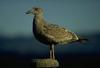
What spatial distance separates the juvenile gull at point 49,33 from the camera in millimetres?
10828

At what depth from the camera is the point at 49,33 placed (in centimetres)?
1123

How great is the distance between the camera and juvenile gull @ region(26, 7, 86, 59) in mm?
10828

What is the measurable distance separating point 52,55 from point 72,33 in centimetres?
87

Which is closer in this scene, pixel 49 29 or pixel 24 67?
pixel 49 29

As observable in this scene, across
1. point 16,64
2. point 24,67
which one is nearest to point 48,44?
point 24,67

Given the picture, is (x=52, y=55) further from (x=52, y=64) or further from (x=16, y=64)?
(x=16, y=64)

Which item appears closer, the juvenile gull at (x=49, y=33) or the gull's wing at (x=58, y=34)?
the juvenile gull at (x=49, y=33)

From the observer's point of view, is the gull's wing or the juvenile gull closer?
the juvenile gull

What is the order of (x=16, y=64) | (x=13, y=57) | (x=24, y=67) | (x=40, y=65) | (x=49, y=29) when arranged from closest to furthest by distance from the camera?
(x=40, y=65), (x=49, y=29), (x=24, y=67), (x=16, y=64), (x=13, y=57)

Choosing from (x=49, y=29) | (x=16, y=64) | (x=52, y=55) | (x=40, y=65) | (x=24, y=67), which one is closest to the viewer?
(x=40, y=65)

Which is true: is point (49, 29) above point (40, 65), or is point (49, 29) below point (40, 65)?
above

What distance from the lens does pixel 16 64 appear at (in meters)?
31.7

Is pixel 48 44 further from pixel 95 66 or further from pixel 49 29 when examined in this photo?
pixel 95 66

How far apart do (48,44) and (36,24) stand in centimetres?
45
